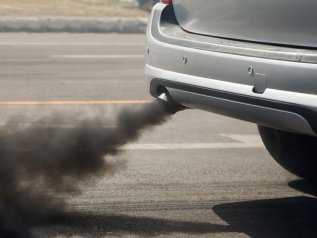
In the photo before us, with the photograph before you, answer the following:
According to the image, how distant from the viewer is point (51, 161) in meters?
5.09

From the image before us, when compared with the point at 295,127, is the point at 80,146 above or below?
below

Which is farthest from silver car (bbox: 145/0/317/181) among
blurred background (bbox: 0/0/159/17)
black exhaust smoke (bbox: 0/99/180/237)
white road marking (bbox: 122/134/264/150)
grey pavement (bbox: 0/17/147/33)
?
blurred background (bbox: 0/0/159/17)

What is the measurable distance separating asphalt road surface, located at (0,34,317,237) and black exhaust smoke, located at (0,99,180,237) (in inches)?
4.9

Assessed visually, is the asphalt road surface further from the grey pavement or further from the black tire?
the grey pavement

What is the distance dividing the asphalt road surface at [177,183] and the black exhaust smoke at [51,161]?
123 mm

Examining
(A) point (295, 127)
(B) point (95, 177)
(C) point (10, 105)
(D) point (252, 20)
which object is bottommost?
(C) point (10, 105)

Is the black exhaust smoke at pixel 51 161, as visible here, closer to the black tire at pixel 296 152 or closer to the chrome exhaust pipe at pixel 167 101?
the chrome exhaust pipe at pixel 167 101

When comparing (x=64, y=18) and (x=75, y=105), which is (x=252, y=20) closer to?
(x=75, y=105)

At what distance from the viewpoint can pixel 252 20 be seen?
4340 mm

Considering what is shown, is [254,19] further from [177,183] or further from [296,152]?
[177,183]

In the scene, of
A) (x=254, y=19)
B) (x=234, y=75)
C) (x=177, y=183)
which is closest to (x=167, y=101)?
(x=234, y=75)

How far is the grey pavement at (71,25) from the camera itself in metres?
16.6

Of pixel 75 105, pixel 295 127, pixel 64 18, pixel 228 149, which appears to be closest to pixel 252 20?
pixel 295 127

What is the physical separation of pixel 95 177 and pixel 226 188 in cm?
Result: 91
